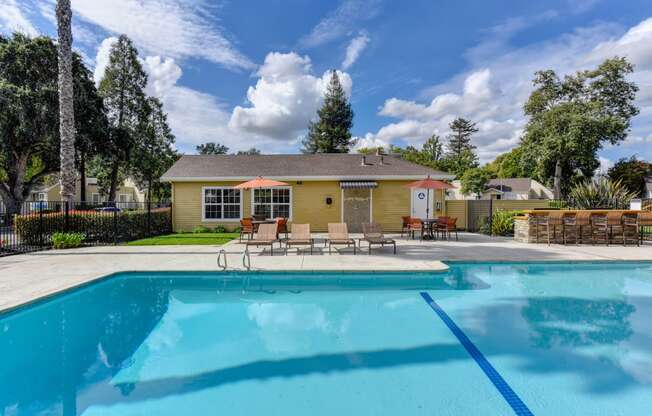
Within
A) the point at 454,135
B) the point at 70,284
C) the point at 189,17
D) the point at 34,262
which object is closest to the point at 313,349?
the point at 70,284

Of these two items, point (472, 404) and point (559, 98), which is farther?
point (559, 98)

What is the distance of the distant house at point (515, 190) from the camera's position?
1921 inches

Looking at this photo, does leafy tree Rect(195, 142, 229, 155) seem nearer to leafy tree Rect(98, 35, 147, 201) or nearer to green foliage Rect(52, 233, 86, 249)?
leafy tree Rect(98, 35, 147, 201)

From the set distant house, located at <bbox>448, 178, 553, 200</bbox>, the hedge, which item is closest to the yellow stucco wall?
the hedge

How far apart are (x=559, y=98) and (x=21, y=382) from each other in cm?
4949

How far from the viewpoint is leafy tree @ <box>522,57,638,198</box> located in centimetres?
3344

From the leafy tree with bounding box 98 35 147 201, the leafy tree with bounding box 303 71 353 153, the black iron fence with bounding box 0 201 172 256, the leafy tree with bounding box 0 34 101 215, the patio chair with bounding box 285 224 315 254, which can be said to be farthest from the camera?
the leafy tree with bounding box 303 71 353 153

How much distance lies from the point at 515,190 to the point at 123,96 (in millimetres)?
54796

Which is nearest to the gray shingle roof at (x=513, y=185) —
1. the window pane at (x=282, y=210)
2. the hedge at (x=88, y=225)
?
the window pane at (x=282, y=210)

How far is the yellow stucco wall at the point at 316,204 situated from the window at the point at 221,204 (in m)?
0.29

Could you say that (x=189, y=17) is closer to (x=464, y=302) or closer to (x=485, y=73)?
(x=464, y=302)

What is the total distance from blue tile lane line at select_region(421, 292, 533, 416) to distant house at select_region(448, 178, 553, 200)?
4542 cm

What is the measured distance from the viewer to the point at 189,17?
1326 cm

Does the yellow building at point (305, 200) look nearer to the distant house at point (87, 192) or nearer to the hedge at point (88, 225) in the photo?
the hedge at point (88, 225)
